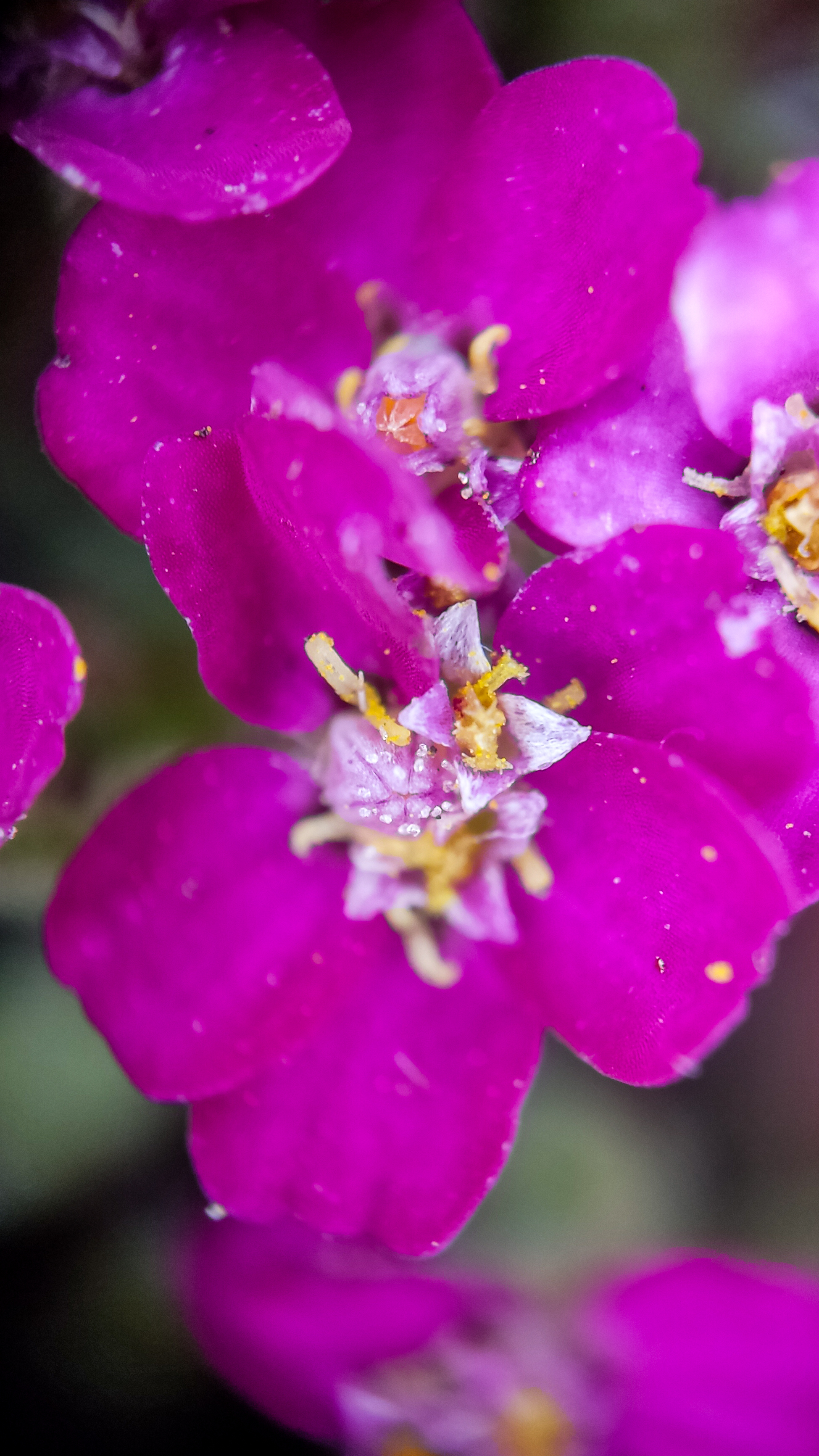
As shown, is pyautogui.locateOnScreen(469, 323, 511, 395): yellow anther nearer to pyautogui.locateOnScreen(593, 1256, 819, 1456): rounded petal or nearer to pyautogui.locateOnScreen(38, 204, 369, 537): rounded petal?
pyautogui.locateOnScreen(38, 204, 369, 537): rounded petal

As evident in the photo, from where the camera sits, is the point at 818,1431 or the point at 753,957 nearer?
the point at 753,957

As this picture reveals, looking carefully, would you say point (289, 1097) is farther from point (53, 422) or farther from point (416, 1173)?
point (53, 422)

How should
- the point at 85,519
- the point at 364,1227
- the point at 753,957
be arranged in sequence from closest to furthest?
the point at 753,957
the point at 364,1227
the point at 85,519

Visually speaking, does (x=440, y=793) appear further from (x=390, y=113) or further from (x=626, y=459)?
(x=390, y=113)

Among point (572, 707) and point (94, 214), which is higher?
point (94, 214)

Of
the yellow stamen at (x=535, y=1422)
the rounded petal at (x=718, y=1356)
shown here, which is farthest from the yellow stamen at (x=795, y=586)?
the yellow stamen at (x=535, y=1422)

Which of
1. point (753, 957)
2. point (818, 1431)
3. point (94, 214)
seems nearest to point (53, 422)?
point (94, 214)
